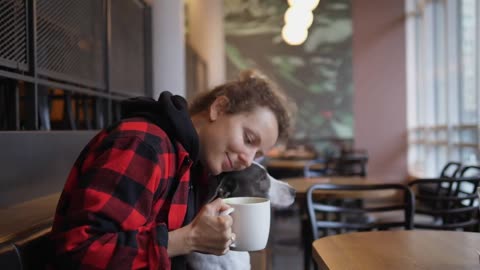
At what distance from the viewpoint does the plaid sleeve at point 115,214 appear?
716 millimetres

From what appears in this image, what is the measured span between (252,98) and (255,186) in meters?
0.51

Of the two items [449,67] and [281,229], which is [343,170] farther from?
[449,67]

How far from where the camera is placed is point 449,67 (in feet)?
18.1

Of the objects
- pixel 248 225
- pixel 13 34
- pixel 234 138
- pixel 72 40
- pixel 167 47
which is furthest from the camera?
pixel 167 47

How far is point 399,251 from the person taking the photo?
3.48 feet

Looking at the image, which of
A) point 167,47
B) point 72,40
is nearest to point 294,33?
point 167,47

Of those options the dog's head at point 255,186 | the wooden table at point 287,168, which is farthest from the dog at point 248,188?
the wooden table at point 287,168

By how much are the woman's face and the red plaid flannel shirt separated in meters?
0.17

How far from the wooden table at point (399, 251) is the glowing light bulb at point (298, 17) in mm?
4411

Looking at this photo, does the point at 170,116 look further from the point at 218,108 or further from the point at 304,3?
the point at 304,3

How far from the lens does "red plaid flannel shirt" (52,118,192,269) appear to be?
2.35ft

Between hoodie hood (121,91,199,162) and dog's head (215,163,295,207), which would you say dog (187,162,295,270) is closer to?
dog's head (215,163,295,207)

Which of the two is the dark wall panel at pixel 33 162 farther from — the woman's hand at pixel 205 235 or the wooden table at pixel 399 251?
the wooden table at pixel 399 251

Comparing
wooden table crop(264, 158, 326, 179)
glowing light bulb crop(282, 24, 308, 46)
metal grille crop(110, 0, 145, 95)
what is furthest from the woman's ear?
glowing light bulb crop(282, 24, 308, 46)
